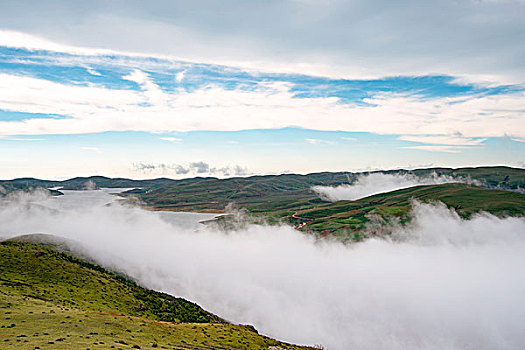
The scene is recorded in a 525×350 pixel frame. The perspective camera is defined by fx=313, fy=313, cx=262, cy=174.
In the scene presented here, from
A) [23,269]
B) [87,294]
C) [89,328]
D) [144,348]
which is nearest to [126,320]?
[89,328]

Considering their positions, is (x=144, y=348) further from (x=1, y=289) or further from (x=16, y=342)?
(x=1, y=289)

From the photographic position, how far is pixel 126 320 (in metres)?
79.1

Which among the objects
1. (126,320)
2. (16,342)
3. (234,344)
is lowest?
(234,344)

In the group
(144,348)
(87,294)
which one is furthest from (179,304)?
(144,348)

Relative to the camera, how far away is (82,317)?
243 ft

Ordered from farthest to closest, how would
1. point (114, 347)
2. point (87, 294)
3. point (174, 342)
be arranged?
point (87, 294), point (174, 342), point (114, 347)

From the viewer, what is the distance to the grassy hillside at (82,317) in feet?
195

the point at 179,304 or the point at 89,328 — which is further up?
the point at 89,328

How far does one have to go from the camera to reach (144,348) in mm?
58875

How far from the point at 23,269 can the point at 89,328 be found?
89.3 metres

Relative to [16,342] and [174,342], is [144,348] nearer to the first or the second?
[174,342]

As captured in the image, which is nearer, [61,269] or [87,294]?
[87,294]

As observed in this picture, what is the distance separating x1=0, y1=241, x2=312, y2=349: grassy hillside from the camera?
195 feet

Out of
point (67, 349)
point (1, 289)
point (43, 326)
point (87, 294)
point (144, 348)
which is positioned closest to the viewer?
point (67, 349)
